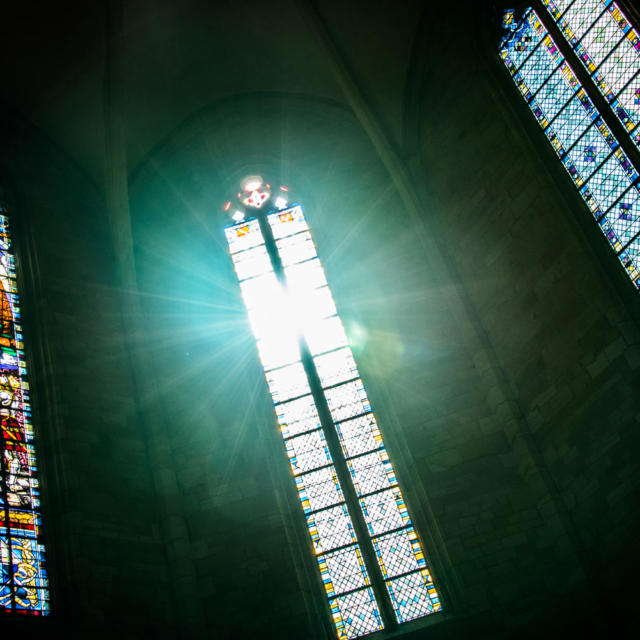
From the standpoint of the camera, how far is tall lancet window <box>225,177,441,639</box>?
8.81 meters

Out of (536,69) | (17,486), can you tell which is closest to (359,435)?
(17,486)

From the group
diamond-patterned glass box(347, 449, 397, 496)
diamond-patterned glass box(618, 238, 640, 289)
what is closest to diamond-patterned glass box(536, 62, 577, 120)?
diamond-patterned glass box(618, 238, 640, 289)

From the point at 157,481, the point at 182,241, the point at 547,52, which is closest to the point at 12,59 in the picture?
the point at 182,241

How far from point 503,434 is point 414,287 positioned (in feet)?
6.71

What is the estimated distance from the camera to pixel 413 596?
8719 mm

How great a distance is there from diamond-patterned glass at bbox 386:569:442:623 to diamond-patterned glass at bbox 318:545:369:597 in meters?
0.30

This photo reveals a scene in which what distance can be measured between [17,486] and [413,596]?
3.69 meters

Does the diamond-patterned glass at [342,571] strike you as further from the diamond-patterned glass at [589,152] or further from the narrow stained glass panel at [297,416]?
the diamond-patterned glass at [589,152]

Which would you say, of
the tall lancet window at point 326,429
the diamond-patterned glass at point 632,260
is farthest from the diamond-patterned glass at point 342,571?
the diamond-patterned glass at point 632,260

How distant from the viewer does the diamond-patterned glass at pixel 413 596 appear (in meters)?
8.63

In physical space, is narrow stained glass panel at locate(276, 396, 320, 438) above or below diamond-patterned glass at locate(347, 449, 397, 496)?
above

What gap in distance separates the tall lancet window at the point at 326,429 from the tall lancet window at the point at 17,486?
2613 mm

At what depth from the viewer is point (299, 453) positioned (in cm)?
970

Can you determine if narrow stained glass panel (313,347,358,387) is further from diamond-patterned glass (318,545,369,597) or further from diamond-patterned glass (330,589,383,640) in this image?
diamond-patterned glass (330,589,383,640)
